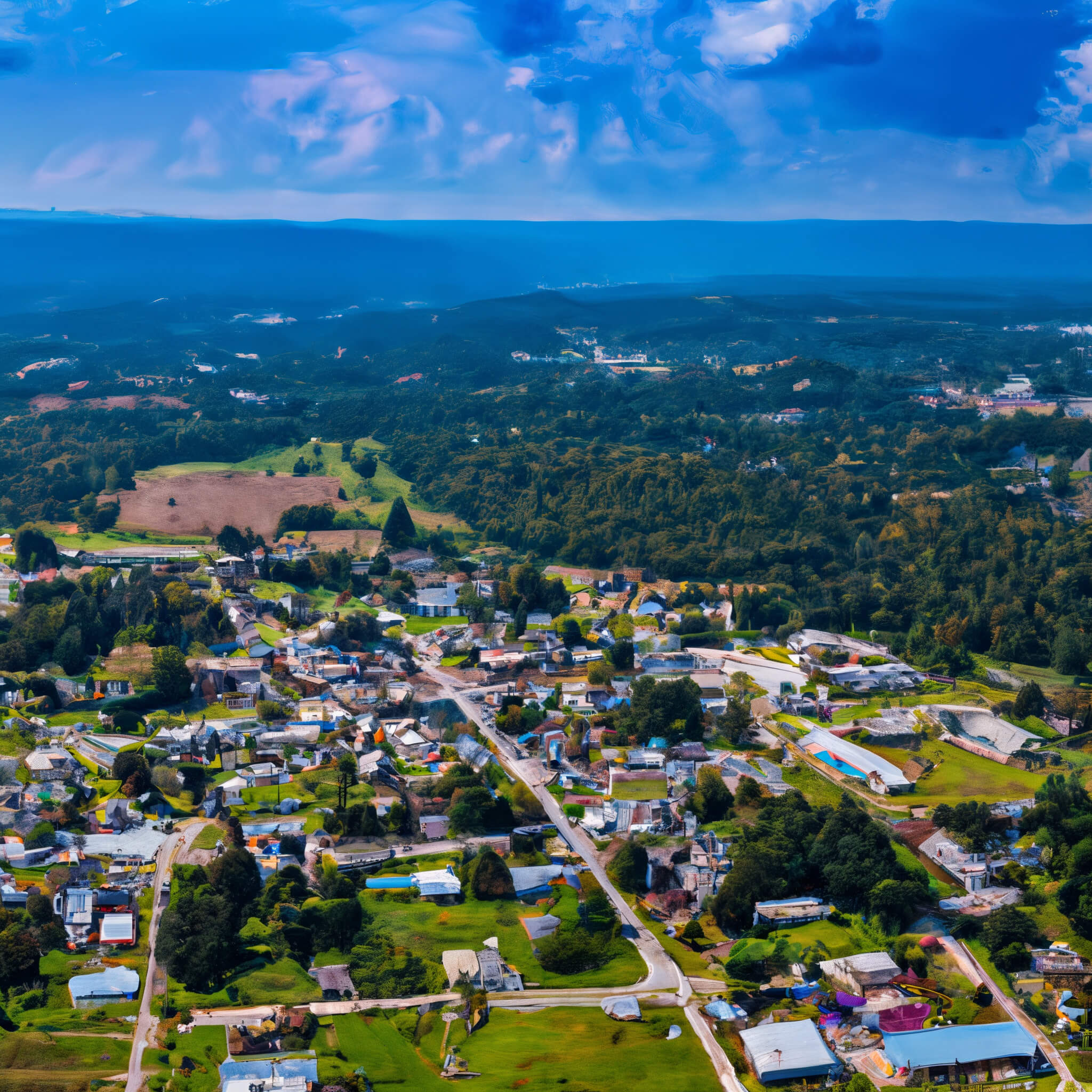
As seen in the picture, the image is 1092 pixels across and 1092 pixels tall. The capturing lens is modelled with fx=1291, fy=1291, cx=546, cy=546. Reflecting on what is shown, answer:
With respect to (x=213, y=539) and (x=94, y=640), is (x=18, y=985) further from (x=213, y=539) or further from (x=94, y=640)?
(x=213, y=539)

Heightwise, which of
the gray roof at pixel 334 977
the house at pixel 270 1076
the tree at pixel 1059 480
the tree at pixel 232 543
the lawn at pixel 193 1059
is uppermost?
the tree at pixel 1059 480

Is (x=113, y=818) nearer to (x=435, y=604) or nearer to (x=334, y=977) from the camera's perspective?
(x=334, y=977)

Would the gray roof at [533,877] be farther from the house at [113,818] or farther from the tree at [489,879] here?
the house at [113,818]

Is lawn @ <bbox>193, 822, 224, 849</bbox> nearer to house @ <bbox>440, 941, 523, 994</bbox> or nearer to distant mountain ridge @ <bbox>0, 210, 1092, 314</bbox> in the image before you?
house @ <bbox>440, 941, 523, 994</bbox>

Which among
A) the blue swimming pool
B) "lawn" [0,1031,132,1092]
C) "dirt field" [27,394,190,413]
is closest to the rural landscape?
"lawn" [0,1031,132,1092]

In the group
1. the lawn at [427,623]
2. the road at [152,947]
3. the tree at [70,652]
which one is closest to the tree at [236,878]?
the road at [152,947]

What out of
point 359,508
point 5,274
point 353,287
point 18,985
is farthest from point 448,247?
point 18,985
